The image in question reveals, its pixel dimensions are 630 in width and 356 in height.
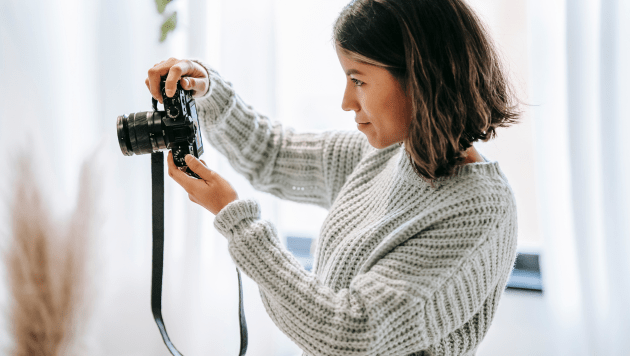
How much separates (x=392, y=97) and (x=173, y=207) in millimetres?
757

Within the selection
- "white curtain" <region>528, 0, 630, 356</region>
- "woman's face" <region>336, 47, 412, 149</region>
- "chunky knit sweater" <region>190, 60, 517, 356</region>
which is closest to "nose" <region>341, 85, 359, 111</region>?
"woman's face" <region>336, 47, 412, 149</region>

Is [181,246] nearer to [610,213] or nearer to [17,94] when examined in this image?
[17,94]

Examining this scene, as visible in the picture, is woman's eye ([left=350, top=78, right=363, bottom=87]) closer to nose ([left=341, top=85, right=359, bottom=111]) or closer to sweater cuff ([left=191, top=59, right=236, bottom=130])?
nose ([left=341, top=85, right=359, bottom=111])

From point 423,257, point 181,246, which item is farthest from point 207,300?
point 423,257

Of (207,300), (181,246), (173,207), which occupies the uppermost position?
(173,207)

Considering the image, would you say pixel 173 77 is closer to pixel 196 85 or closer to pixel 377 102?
pixel 196 85

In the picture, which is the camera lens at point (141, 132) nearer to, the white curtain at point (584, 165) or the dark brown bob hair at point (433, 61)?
the dark brown bob hair at point (433, 61)

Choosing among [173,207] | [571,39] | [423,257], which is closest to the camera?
[423,257]

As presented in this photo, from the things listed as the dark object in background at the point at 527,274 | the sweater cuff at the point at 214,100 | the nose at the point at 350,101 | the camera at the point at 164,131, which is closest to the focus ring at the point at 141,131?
the camera at the point at 164,131

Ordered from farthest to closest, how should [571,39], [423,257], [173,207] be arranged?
[173,207] → [571,39] → [423,257]

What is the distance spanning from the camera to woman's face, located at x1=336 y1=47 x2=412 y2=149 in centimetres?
62

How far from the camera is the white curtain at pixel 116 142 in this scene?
→ 2.91 feet

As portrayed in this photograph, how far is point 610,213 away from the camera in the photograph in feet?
3.29

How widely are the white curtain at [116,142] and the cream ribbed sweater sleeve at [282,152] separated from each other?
0.34 m
